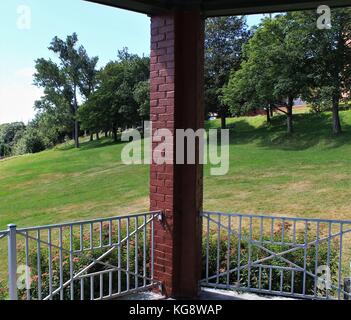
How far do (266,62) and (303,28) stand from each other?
2386 mm

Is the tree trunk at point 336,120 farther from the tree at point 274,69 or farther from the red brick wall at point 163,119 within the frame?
the red brick wall at point 163,119

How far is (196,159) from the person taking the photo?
11.5ft

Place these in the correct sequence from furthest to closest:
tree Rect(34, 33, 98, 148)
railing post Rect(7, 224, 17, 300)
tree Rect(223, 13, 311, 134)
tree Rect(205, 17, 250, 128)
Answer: tree Rect(34, 33, 98, 148), tree Rect(205, 17, 250, 128), tree Rect(223, 13, 311, 134), railing post Rect(7, 224, 17, 300)

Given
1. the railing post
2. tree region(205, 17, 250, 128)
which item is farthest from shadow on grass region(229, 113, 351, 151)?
the railing post

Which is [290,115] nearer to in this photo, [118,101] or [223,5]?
[118,101]

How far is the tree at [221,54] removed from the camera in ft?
81.7

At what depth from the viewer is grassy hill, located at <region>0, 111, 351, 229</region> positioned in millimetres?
11438

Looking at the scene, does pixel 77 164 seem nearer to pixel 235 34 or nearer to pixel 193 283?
pixel 235 34

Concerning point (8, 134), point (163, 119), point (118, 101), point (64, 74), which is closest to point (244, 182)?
point (163, 119)

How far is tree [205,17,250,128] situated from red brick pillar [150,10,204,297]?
21346 mm

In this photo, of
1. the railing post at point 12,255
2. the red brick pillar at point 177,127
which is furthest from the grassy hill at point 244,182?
the railing post at point 12,255

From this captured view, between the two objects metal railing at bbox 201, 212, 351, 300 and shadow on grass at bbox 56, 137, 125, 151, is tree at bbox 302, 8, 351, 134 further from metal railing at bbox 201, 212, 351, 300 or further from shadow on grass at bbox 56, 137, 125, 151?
shadow on grass at bbox 56, 137, 125, 151

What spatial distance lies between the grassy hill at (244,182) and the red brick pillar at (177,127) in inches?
272

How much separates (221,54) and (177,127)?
23226 mm
